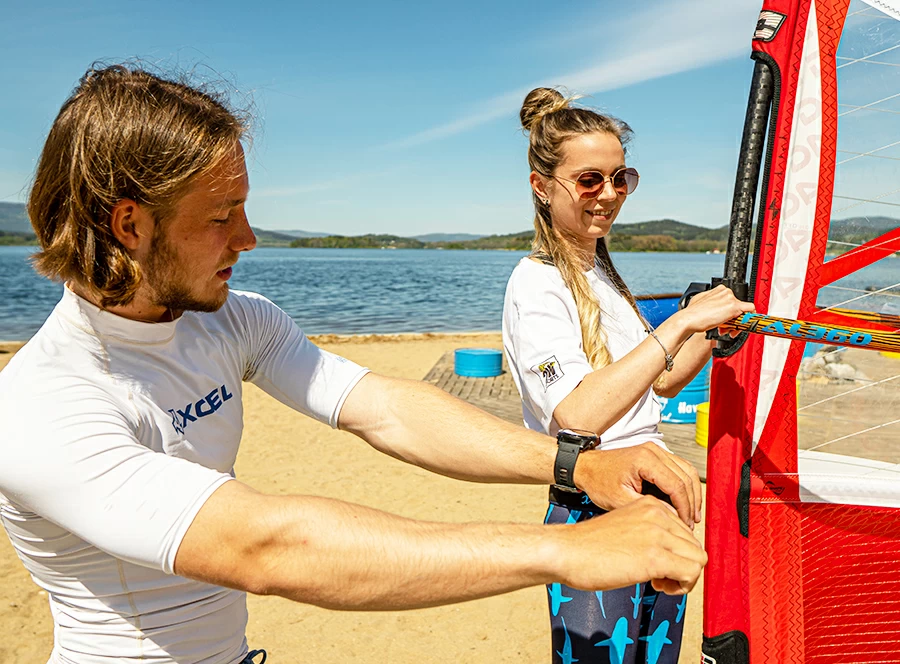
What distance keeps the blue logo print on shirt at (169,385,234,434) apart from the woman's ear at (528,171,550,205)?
140 cm

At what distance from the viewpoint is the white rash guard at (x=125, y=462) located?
1.25 meters

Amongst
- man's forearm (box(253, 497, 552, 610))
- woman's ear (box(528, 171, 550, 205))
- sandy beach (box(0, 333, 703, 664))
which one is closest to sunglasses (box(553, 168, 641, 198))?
woman's ear (box(528, 171, 550, 205))

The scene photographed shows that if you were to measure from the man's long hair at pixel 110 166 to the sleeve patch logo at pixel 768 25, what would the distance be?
1.34 metres

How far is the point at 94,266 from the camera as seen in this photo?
156 centimetres

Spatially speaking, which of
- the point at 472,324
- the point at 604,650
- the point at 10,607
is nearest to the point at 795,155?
the point at 604,650

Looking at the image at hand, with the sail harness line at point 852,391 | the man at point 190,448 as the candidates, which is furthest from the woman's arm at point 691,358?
the man at point 190,448

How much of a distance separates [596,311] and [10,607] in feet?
15.7

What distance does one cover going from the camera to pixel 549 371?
2.21 m

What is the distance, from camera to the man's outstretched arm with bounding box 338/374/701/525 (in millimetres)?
1650

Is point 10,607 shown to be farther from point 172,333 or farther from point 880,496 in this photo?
point 880,496

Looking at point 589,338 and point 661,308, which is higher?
point 589,338

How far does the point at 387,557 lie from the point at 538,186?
5.90ft

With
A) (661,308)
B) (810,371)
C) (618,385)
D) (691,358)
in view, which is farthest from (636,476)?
(661,308)

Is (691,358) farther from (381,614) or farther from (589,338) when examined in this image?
(381,614)
